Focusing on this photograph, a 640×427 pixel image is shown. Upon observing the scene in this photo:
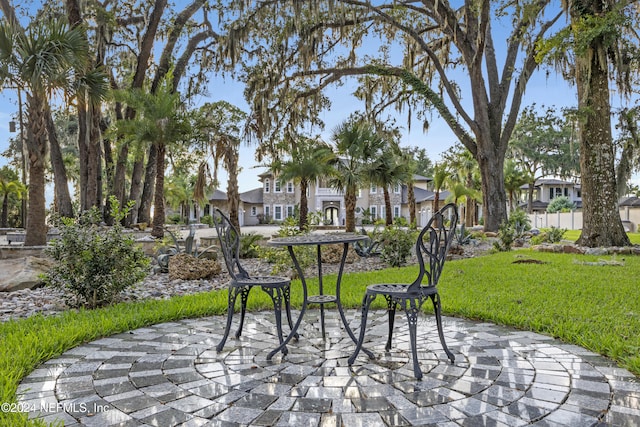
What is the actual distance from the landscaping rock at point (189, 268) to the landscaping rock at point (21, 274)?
6.09ft

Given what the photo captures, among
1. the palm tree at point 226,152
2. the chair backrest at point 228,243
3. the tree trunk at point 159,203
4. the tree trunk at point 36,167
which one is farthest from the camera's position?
the palm tree at point 226,152

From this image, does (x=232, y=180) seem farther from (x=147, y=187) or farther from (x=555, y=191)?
(x=555, y=191)

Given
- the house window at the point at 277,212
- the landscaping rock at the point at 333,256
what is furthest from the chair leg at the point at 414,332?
the house window at the point at 277,212

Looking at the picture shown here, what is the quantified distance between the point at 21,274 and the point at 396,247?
659cm

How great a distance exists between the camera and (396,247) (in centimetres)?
927

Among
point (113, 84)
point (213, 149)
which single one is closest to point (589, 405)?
point (213, 149)

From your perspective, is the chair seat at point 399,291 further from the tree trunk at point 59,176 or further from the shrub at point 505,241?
the tree trunk at point 59,176

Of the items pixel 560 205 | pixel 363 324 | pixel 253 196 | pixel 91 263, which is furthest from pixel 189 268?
pixel 253 196

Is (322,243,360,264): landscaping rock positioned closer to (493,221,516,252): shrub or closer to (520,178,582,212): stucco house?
(493,221,516,252): shrub

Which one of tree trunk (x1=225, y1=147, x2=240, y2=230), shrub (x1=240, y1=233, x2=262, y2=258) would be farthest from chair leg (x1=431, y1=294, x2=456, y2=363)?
tree trunk (x1=225, y1=147, x2=240, y2=230)

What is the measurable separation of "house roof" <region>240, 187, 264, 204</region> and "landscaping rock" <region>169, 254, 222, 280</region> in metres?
30.5

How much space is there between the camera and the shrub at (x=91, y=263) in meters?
4.72

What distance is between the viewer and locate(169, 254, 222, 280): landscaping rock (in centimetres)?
748

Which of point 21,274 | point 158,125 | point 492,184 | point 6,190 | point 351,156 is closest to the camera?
point 21,274
